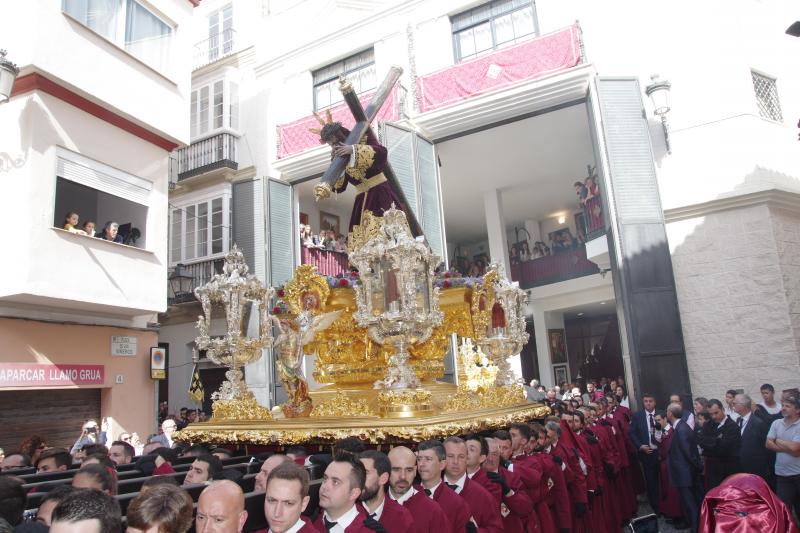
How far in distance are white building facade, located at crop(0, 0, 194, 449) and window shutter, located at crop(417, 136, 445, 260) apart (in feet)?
15.9

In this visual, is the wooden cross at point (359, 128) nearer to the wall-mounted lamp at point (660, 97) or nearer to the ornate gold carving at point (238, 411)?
the ornate gold carving at point (238, 411)

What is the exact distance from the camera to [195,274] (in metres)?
15.1

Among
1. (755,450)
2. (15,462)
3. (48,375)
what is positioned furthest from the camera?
(48,375)

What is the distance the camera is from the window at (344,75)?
14.3 m

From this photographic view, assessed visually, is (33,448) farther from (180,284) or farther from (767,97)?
(767,97)

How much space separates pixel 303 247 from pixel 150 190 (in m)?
4.03

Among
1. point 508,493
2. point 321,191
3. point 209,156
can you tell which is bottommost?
point 508,493

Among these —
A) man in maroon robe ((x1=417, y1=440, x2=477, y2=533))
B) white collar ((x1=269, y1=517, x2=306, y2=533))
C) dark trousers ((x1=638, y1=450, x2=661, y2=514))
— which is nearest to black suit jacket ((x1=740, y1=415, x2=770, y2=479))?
dark trousers ((x1=638, y1=450, x2=661, y2=514))

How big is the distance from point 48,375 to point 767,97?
1398cm

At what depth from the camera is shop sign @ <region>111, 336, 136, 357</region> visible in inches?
423

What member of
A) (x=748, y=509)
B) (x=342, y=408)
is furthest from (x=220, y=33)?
(x=748, y=509)

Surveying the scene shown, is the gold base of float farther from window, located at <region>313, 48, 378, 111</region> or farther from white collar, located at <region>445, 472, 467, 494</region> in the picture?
window, located at <region>313, 48, 378, 111</region>

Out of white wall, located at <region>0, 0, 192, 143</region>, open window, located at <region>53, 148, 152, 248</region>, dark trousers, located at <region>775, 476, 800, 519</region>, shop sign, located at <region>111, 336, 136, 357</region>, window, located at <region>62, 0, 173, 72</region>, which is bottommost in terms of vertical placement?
dark trousers, located at <region>775, 476, 800, 519</region>

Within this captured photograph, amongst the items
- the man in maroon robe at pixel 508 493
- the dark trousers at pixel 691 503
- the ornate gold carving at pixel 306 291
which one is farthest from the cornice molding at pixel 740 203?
the man in maroon robe at pixel 508 493
